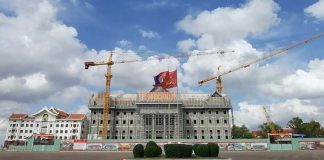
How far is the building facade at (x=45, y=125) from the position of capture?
14525cm

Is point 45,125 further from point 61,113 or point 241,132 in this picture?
point 241,132

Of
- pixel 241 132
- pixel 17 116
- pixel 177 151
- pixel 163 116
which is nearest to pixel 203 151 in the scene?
pixel 177 151

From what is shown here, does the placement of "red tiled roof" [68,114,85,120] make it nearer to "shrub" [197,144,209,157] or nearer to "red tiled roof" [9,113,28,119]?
"red tiled roof" [9,113,28,119]

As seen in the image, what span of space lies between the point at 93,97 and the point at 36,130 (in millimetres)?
47396

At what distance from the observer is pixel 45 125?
146 meters

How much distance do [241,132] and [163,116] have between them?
5265 centimetres

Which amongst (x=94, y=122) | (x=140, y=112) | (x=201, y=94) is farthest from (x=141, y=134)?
(x=201, y=94)

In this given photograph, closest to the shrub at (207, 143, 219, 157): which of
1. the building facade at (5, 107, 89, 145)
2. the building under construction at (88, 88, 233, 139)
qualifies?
the building under construction at (88, 88, 233, 139)

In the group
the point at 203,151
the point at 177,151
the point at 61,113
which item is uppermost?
the point at 61,113

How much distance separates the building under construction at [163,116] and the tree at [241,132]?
3083cm

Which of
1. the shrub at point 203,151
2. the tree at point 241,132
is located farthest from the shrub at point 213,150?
the tree at point 241,132

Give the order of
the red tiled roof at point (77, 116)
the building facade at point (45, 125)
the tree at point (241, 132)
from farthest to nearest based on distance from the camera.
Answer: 1. the red tiled roof at point (77, 116)
2. the building facade at point (45, 125)
3. the tree at point (241, 132)

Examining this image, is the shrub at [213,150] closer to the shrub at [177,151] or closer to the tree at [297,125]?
the shrub at [177,151]

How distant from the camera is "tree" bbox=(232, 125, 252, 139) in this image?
139075mm
